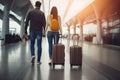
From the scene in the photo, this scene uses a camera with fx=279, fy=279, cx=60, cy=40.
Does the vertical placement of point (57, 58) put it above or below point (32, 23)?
below

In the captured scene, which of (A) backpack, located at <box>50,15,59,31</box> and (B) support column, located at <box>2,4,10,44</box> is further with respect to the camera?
(B) support column, located at <box>2,4,10,44</box>

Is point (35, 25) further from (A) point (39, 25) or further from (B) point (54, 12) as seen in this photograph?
(B) point (54, 12)

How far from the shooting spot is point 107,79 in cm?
652

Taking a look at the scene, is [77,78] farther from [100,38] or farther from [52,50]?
[100,38]

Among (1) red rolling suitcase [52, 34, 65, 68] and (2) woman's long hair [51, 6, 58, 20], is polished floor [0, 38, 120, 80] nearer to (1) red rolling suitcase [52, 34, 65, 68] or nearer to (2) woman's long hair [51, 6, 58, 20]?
(1) red rolling suitcase [52, 34, 65, 68]

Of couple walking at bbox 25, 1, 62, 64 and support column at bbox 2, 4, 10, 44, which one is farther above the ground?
support column at bbox 2, 4, 10, 44

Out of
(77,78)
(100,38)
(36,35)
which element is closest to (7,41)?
(100,38)

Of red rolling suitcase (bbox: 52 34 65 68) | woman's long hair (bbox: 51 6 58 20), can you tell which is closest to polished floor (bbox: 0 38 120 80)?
red rolling suitcase (bbox: 52 34 65 68)

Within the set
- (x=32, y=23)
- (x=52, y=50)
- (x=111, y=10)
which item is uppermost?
(x=111, y=10)

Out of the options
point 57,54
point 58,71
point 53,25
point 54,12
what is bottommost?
point 58,71

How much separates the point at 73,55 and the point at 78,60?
23cm

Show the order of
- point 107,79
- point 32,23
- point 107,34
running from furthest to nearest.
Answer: point 107,34, point 32,23, point 107,79

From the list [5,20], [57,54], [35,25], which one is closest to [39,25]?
[35,25]

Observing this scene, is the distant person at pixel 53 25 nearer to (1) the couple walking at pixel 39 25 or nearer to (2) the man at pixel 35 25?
(1) the couple walking at pixel 39 25
